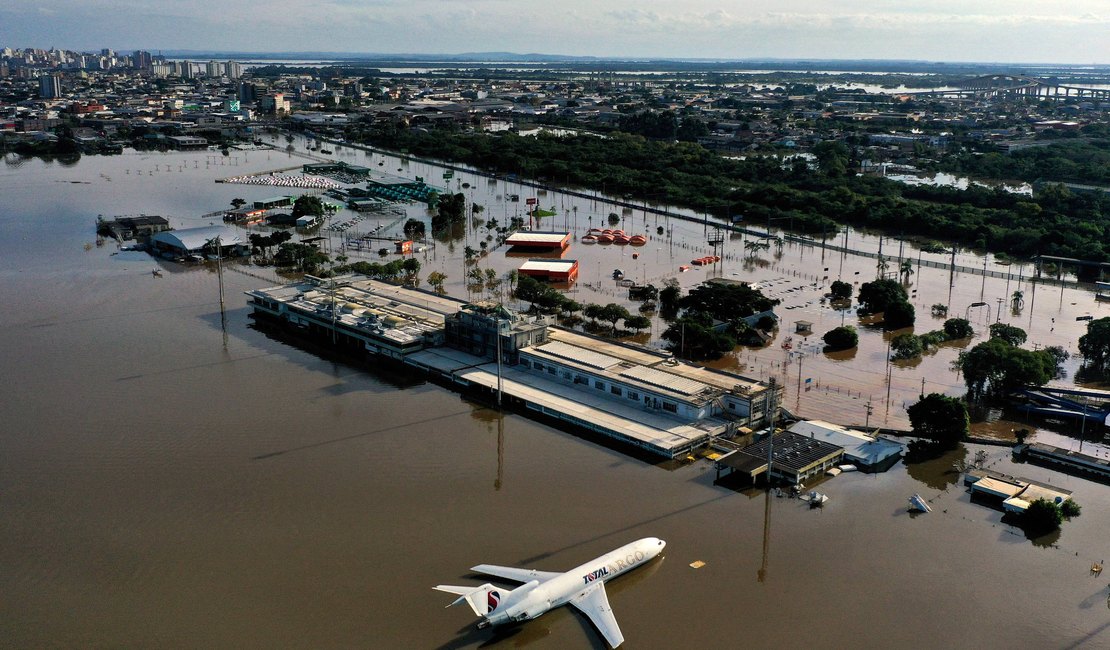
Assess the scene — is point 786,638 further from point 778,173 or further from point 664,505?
point 778,173

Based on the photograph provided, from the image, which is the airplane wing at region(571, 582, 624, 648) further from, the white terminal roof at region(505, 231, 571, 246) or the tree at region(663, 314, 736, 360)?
the white terminal roof at region(505, 231, 571, 246)

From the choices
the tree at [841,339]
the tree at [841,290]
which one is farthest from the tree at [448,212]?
the tree at [841,339]

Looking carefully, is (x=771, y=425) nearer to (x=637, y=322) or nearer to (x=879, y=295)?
(x=637, y=322)

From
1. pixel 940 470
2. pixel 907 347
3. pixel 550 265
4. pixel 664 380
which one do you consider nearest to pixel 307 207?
pixel 550 265

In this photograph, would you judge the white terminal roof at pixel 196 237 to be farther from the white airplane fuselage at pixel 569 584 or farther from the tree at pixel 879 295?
the white airplane fuselage at pixel 569 584

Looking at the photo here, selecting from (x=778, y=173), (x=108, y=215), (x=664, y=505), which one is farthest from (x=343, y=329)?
(x=778, y=173)

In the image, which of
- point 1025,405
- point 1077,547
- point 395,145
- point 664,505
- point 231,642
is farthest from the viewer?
point 395,145
